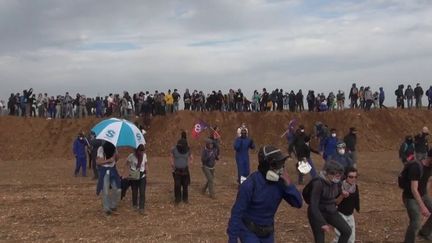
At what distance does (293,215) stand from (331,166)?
17.0 feet

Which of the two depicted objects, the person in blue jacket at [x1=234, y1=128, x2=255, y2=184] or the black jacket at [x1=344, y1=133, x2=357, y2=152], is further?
the black jacket at [x1=344, y1=133, x2=357, y2=152]

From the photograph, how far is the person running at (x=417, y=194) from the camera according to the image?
838cm

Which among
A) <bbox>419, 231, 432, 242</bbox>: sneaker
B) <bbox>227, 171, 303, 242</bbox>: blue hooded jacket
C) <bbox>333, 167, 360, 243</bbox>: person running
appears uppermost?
<bbox>227, 171, 303, 242</bbox>: blue hooded jacket

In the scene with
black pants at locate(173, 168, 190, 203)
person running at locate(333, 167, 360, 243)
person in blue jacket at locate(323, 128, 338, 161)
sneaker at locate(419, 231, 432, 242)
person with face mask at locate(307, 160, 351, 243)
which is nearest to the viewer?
person with face mask at locate(307, 160, 351, 243)

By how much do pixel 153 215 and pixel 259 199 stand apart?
7219 millimetres

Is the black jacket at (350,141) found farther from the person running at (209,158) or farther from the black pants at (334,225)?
the black pants at (334,225)

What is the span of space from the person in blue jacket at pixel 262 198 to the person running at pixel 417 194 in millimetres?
3238

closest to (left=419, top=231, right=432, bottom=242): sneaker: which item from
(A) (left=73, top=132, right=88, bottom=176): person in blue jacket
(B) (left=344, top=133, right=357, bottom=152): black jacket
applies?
(B) (left=344, top=133, right=357, bottom=152): black jacket

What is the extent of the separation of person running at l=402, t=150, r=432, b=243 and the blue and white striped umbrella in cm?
598

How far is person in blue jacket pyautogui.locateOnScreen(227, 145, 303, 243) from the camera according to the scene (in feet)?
18.6

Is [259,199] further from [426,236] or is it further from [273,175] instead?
[426,236]

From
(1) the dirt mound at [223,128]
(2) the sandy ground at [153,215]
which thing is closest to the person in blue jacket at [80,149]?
(2) the sandy ground at [153,215]

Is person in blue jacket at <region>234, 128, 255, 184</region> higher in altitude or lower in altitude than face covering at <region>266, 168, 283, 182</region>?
lower

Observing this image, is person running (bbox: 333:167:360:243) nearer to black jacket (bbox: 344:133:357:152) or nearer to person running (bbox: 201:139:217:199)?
person running (bbox: 201:139:217:199)
